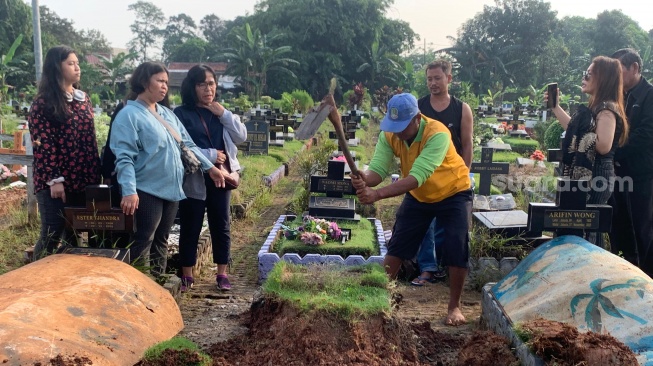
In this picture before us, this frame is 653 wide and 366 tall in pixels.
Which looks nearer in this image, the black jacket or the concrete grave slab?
the concrete grave slab

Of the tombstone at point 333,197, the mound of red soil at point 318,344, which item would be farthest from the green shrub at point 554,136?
the mound of red soil at point 318,344

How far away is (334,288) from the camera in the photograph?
298 centimetres

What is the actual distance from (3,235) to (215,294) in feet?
8.47

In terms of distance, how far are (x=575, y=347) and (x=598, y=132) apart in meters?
2.18

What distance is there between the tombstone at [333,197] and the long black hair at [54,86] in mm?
3053

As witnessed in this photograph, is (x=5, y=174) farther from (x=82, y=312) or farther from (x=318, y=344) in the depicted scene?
(x=318, y=344)

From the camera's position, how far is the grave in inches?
103

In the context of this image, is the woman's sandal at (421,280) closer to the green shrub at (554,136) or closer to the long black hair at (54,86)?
the long black hair at (54,86)

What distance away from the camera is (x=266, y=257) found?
4875 millimetres

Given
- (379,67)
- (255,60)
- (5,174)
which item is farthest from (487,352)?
(379,67)

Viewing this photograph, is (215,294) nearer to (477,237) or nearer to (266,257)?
(266,257)

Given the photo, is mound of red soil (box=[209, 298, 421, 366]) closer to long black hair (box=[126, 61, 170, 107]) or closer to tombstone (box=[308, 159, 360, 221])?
long black hair (box=[126, 61, 170, 107])

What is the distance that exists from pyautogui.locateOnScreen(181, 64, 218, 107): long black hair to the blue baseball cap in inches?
56.9

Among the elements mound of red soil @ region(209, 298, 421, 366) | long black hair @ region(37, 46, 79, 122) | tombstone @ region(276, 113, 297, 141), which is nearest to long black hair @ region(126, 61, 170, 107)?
long black hair @ region(37, 46, 79, 122)
